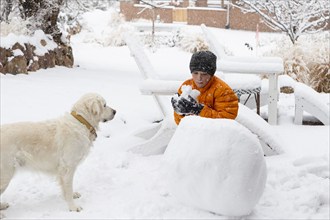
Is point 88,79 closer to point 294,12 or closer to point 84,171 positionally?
point 84,171

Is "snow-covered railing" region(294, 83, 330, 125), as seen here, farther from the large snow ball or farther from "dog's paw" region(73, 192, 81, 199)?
"dog's paw" region(73, 192, 81, 199)

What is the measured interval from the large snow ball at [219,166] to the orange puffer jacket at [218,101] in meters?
0.29

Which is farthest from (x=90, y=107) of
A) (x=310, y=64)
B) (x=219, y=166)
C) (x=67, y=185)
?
(x=310, y=64)

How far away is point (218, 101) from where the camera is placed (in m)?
3.80

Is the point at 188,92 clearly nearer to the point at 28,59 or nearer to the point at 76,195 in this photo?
the point at 76,195

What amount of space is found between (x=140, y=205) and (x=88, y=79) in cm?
517

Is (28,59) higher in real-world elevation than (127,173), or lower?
higher

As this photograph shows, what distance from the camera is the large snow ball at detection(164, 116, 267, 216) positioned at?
331 centimetres

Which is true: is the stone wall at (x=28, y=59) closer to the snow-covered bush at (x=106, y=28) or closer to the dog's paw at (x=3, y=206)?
the snow-covered bush at (x=106, y=28)

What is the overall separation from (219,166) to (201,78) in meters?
0.85

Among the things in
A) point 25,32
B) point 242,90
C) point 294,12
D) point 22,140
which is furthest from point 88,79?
point 294,12

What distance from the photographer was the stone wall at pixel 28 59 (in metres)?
7.98

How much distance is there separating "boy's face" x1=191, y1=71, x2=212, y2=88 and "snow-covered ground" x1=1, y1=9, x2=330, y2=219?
846mm

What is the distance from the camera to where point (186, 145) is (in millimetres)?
3467
